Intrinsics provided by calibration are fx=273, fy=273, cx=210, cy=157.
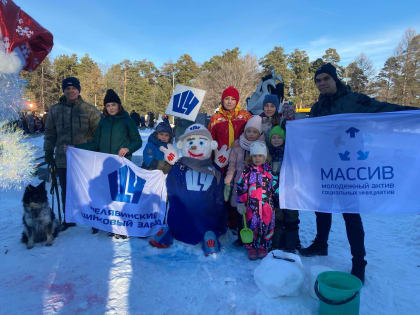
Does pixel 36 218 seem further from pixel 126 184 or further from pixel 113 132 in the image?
pixel 113 132

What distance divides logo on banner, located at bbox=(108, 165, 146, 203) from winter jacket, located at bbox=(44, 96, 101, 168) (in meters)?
0.92

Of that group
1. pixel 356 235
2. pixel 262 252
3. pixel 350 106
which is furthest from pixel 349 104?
pixel 262 252

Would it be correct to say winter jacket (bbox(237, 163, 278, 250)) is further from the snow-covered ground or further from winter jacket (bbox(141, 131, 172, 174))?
winter jacket (bbox(141, 131, 172, 174))

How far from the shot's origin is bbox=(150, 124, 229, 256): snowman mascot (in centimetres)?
370

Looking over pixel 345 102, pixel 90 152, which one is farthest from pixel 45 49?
pixel 345 102

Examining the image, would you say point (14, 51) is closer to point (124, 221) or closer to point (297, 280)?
point (124, 221)

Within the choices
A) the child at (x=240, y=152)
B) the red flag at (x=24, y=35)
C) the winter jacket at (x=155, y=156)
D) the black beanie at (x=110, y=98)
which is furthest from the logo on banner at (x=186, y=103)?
the red flag at (x=24, y=35)

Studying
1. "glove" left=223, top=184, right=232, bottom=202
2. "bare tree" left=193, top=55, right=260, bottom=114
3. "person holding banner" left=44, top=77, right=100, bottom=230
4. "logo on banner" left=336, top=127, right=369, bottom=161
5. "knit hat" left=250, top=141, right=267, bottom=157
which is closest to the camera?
"logo on banner" left=336, top=127, right=369, bottom=161

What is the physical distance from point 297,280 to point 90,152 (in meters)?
3.18

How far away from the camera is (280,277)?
2559mm

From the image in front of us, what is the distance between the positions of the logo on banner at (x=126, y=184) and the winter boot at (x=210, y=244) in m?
1.15

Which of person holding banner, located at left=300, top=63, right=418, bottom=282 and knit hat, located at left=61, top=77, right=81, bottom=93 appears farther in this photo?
knit hat, located at left=61, top=77, right=81, bottom=93

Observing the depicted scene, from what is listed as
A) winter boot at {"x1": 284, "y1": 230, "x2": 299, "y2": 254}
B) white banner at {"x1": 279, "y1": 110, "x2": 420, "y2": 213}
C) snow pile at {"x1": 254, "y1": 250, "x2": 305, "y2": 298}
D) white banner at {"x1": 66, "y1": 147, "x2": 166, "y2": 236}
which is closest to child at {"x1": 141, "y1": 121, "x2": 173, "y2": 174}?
white banner at {"x1": 66, "y1": 147, "x2": 166, "y2": 236}

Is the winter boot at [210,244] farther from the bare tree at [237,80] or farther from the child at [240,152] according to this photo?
the bare tree at [237,80]
